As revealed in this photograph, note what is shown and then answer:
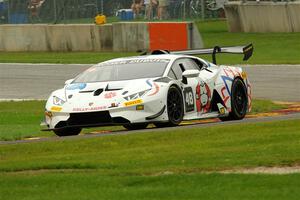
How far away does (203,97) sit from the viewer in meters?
18.6

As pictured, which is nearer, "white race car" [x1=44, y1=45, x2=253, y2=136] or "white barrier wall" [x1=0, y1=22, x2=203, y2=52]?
"white race car" [x1=44, y1=45, x2=253, y2=136]

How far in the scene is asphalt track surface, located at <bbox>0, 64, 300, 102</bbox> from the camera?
26453 mm

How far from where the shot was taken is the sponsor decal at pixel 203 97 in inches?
725

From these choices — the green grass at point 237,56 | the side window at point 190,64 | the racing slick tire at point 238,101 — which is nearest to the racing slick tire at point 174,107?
the side window at point 190,64

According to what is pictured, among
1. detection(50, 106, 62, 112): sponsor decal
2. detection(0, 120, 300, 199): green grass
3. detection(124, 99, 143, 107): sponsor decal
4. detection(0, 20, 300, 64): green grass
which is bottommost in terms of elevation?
detection(0, 20, 300, 64): green grass

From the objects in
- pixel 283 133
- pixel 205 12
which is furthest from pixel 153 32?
pixel 283 133

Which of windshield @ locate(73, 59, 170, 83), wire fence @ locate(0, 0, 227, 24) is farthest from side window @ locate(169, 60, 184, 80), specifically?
Answer: wire fence @ locate(0, 0, 227, 24)

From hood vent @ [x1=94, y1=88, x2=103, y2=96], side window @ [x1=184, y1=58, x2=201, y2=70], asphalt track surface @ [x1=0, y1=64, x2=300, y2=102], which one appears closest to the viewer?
hood vent @ [x1=94, y1=88, x2=103, y2=96]

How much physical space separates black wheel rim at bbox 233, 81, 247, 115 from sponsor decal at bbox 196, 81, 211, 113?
0.73 metres

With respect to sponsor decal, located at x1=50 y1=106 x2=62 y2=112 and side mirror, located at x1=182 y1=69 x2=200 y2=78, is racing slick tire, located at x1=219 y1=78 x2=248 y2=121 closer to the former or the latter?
side mirror, located at x1=182 y1=69 x2=200 y2=78

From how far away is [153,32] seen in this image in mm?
38094

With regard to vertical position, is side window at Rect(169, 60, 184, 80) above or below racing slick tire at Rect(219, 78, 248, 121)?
above

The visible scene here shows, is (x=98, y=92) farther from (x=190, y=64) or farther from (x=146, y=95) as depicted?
(x=190, y=64)

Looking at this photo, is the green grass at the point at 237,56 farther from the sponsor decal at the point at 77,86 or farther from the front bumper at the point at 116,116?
the front bumper at the point at 116,116
